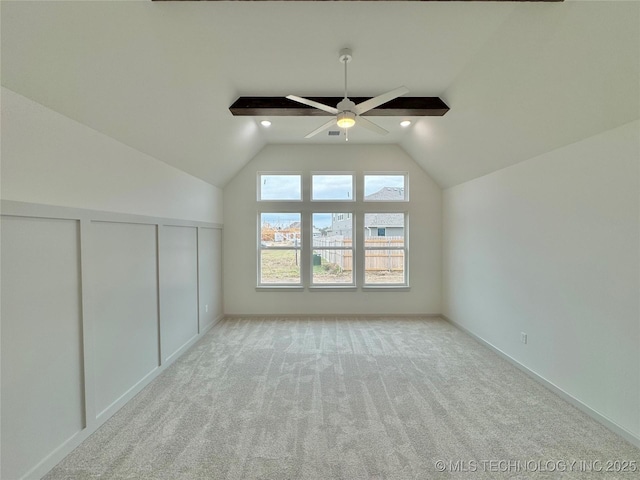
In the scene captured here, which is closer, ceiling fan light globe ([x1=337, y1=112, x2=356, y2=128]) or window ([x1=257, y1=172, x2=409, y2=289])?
ceiling fan light globe ([x1=337, y1=112, x2=356, y2=128])

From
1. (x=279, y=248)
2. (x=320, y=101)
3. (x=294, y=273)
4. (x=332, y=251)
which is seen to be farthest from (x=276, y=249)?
(x=320, y=101)

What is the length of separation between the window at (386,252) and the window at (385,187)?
419mm

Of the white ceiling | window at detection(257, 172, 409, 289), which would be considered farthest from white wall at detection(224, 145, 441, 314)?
the white ceiling

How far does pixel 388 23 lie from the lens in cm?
221

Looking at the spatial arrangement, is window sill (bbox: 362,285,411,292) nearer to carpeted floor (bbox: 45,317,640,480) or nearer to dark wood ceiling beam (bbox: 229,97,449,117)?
carpeted floor (bbox: 45,317,640,480)

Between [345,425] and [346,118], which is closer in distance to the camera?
[345,425]

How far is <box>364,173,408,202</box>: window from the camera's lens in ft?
17.6

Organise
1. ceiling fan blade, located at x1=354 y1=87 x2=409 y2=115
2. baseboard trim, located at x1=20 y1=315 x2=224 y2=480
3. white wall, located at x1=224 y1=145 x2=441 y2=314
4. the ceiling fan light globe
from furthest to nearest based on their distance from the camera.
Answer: white wall, located at x1=224 y1=145 x2=441 y2=314 → the ceiling fan light globe → ceiling fan blade, located at x1=354 y1=87 x2=409 y2=115 → baseboard trim, located at x1=20 y1=315 x2=224 y2=480

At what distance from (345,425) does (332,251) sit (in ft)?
11.2

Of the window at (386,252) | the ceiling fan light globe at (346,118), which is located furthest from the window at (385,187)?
the ceiling fan light globe at (346,118)

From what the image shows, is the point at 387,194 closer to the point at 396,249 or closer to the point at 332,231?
the point at 396,249

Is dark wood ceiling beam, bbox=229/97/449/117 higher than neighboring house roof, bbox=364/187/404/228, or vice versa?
dark wood ceiling beam, bbox=229/97/449/117

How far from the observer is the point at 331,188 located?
17.7 ft

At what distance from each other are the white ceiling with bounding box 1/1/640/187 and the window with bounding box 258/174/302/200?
77.3 inches
